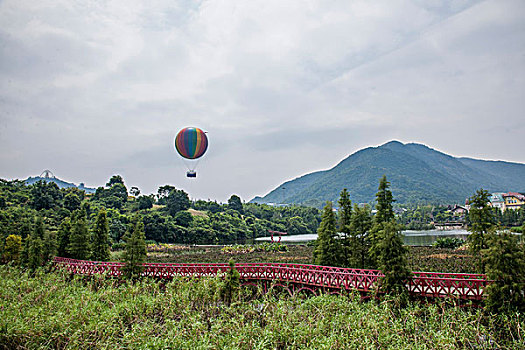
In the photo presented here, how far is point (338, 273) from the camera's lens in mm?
16750

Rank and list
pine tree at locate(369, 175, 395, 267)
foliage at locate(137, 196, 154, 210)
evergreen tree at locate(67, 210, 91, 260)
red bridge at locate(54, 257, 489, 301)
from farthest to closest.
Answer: foliage at locate(137, 196, 154, 210) < evergreen tree at locate(67, 210, 91, 260) < pine tree at locate(369, 175, 395, 267) < red bridge at locate(54, 257, 489, 301)

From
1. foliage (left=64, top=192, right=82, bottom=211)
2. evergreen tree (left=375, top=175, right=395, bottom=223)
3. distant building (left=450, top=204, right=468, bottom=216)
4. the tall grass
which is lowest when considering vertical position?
the tall grass

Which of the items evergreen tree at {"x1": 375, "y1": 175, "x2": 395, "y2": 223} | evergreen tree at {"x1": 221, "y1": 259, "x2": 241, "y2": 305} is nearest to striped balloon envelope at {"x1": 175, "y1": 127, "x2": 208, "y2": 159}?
evergreen tree at {"x1": 221, "y1": 259, "x2": 241, "y2": 305}

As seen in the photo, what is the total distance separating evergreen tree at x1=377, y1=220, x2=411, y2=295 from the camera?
48.0ft

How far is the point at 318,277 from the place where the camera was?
58.4 feet

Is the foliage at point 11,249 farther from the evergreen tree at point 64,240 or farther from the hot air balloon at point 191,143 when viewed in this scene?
the hot air balloon at point 191,143

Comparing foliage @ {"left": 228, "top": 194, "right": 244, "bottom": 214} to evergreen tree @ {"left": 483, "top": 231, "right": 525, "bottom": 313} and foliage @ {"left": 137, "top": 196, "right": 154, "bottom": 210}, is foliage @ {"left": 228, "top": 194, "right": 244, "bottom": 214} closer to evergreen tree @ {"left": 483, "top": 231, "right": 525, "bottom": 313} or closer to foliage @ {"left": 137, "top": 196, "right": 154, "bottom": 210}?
foliage @ {"left": 137, "top": 196, "right": 154, "bottom": 210}

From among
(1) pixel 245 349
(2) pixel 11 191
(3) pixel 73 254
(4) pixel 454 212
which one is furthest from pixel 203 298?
(4) pixel 454 212

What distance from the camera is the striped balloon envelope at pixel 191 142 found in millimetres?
29312

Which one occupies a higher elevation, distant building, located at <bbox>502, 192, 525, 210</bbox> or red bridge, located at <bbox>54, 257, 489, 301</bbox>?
distant building, located at <bbox>502, 192, 525, 210</bbox>

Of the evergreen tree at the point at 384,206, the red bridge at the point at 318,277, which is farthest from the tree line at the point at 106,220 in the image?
the evergreen tree at the point at 384,206

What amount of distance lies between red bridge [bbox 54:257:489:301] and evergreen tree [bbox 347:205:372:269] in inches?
81.2

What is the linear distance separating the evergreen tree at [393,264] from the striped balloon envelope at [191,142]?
18.4m

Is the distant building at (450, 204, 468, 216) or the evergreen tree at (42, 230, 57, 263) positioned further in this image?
→ the distant building at (450, 204, 468, 216)
